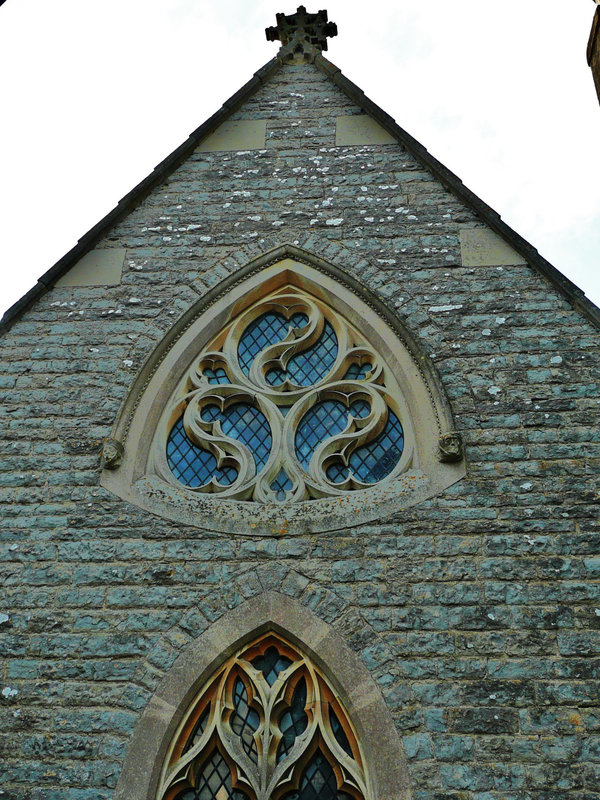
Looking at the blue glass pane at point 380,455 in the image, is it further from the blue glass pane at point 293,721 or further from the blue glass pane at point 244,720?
the blue glass pane at point 244,720

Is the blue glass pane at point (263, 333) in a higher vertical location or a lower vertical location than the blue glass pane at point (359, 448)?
higher

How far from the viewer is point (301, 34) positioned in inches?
380

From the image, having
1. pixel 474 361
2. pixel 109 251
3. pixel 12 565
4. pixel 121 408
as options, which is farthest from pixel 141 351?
pixel 474 361

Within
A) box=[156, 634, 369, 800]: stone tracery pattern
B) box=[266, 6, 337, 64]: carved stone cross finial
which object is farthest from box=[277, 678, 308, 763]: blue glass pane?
box=[266, 6, 337, 64]: carved stone cross finial

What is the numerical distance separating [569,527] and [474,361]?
4.67 ft

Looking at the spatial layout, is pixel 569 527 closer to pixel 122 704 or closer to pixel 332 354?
pixel 332 354

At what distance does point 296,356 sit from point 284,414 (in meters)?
0.61

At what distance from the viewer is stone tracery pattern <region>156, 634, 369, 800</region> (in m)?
5.50

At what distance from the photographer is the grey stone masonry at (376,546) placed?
18.0ft

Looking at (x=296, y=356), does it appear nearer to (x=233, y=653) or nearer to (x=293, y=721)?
(x=233, y=653)

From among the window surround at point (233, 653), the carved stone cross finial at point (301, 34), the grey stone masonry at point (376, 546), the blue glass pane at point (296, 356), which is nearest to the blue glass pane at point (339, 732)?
the window surround at point (233, 653)

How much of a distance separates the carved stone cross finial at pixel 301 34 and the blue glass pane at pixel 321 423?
3988 mm

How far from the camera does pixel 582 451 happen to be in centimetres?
640

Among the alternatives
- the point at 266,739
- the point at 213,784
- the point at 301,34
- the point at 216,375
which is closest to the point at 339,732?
the point at 266,739
